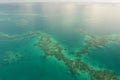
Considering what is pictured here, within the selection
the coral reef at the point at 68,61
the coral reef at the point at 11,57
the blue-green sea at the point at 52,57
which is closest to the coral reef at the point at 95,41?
the blue-green sea at the point at 52,57

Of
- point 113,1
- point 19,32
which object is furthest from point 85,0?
point 19,32

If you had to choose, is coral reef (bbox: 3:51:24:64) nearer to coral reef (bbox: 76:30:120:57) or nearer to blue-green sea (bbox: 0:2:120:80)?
blue-green sea (bbox: 0:2:120:80)

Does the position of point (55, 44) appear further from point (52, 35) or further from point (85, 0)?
point (85, 0)

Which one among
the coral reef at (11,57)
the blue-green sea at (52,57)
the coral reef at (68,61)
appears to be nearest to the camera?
the coral reef at (68,61)

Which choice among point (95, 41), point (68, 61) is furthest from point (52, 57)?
point (95, 41)

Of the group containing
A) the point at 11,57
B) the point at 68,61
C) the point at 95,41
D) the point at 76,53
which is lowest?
the point at 11,57

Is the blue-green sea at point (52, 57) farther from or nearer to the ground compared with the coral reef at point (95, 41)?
nearer to the ground

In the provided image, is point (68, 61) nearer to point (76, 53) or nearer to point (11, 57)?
point (76, 53)

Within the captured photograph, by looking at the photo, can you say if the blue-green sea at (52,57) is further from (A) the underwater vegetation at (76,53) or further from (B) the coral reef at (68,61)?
(B) the coral reef at (68,61)
